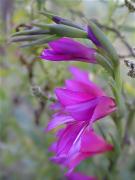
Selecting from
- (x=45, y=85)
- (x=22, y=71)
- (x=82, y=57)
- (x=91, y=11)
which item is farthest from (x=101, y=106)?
(x=91, y=11)

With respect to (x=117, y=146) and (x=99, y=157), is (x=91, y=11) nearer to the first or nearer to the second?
(x=99, y=157)

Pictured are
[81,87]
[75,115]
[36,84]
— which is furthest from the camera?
[36,84]

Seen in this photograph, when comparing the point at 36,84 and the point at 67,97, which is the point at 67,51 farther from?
the point at 36,84

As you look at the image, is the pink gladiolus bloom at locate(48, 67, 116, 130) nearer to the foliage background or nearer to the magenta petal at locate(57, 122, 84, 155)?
the magenta petal at locate(57, 122, 84, 155)

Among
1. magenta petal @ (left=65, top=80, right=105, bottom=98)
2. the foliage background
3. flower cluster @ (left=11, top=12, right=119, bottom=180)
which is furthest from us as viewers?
the foliage background

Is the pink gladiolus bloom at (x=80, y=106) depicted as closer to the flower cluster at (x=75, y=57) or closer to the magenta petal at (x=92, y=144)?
the flower cluster at (x=75, y=57)

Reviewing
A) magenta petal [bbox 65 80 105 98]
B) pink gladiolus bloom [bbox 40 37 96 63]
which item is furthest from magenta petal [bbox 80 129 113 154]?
pink gladiolus bloom [bbox 40 37 96 63]

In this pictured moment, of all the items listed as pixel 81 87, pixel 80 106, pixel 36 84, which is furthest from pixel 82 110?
pixel 36 84
